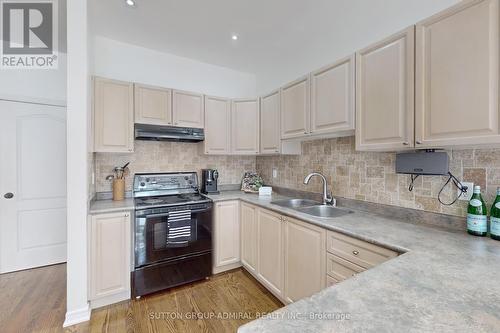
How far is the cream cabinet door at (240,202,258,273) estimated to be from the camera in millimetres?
2410

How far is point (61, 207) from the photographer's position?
282 centimetres

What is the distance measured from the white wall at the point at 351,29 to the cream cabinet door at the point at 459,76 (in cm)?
49

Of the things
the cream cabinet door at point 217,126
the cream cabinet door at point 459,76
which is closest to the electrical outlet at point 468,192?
the cream cabinet door at point 459,76

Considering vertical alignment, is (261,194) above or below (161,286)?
above

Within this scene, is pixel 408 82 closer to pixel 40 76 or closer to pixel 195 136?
pixel 195 136

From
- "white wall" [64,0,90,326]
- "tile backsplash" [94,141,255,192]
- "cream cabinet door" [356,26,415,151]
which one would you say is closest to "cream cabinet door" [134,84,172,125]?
"tile backsplash" [94,141,255,192]

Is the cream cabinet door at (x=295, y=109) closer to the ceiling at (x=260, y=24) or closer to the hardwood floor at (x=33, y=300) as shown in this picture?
the ceiling at (x=260, y=24)

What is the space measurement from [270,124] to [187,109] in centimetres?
103

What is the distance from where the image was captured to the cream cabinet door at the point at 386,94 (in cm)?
139

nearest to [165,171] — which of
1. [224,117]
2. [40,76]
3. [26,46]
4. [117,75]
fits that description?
[224,117]

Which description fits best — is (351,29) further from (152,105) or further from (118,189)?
(118,189)

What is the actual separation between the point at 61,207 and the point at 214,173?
6.46 feet

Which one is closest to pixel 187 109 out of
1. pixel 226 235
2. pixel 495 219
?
pixel 226 235

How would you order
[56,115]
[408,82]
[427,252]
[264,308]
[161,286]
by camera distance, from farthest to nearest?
A: [56,115] < [161,286] < [264,308] < [408,82] < [427,252]
